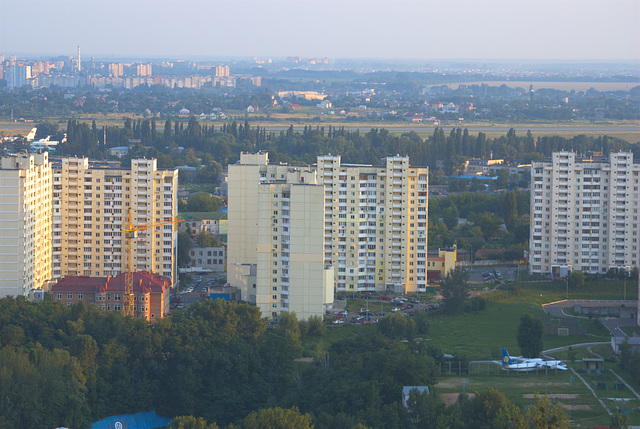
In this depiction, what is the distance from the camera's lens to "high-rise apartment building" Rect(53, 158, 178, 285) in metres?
26.7

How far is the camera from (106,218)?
88.4 ft

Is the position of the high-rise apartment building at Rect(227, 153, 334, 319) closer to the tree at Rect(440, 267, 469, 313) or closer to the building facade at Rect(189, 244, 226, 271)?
the tree at Rect(440, 267, 469, 313)

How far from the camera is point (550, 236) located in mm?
28938

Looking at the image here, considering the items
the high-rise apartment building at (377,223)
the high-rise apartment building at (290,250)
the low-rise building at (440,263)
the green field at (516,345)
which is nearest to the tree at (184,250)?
the high-rise apartment building at (377,223)

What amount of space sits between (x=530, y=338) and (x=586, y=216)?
8.45m

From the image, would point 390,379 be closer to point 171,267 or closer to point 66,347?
point 66,347

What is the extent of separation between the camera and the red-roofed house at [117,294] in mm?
23672

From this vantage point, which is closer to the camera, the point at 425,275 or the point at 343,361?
the point at 343,361

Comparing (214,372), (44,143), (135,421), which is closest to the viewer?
(135,421)

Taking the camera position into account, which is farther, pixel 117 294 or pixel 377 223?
pixel 377 223

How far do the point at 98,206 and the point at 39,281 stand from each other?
2574 millimetres

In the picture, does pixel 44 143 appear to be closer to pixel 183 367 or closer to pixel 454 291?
pixel 454 291

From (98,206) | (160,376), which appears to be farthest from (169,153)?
(160,376)

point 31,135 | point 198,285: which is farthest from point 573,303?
point 31,135
